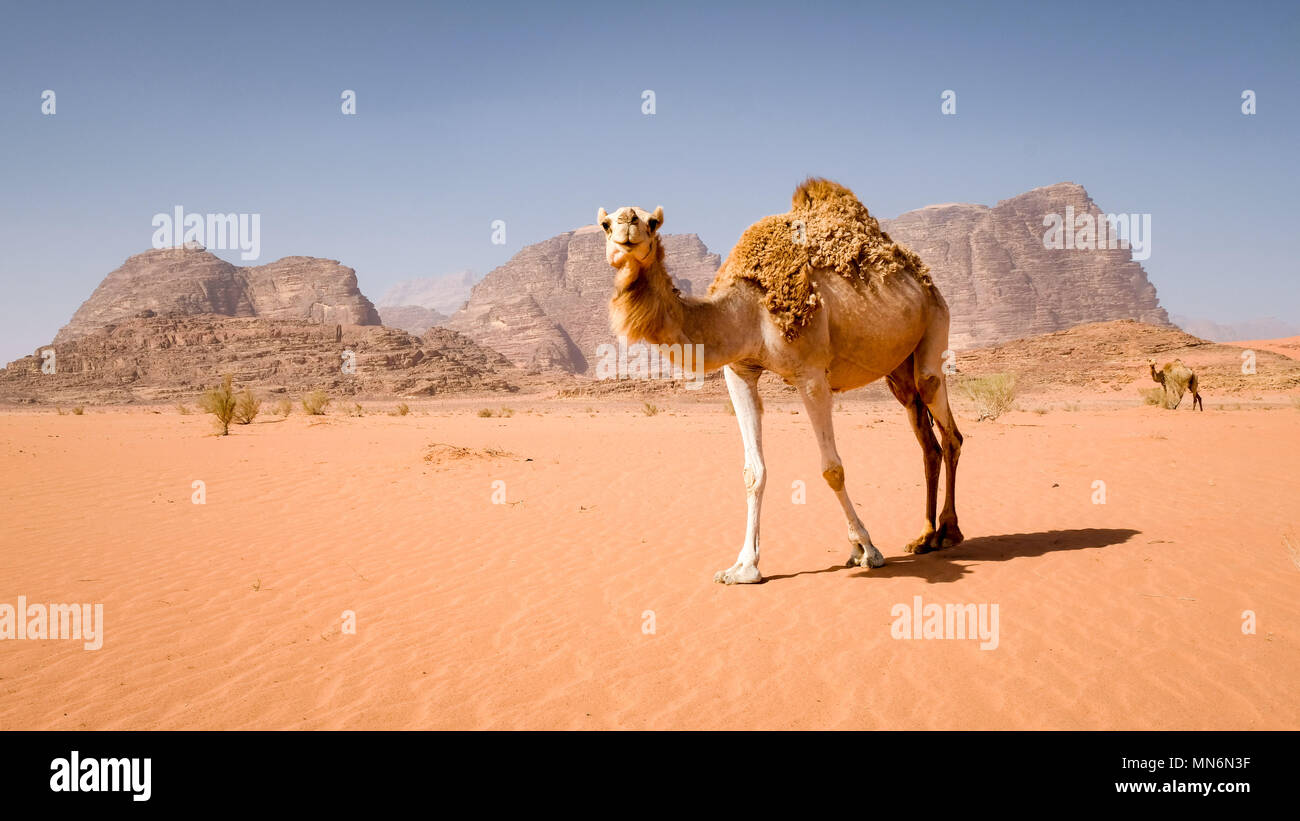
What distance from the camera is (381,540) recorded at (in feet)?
28.6

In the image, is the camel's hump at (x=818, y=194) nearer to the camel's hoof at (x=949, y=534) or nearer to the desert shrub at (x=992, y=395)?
the camel's hoof at (x=949, y=534)

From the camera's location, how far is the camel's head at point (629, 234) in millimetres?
4945

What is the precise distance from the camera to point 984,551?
7051 mm

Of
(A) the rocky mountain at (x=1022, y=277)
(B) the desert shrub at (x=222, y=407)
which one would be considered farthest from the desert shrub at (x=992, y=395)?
(A) the rocky mountain at (x=1022, y=277)

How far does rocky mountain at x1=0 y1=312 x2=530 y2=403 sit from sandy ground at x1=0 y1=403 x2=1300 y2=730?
69.8m

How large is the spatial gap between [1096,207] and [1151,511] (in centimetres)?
22377

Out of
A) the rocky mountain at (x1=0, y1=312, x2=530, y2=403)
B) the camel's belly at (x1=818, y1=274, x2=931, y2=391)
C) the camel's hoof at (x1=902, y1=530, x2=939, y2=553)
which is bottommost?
the camel's hoof at (x1=902, y1=530, x2=939, y2=553)

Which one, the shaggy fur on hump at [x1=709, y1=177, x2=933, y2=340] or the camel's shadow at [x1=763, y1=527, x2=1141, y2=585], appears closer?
the shaggy fur on hump at [x1=709, y1=177, x2=933, y2=340]

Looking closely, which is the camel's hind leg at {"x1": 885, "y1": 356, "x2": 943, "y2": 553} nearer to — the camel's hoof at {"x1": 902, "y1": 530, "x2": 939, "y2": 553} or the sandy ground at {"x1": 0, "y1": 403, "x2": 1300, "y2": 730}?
the camel's hoof at {"x1": 902, "y1": 530, "x2": 939, "y2": 553}

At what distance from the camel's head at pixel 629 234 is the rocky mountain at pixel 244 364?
75154 millimetres

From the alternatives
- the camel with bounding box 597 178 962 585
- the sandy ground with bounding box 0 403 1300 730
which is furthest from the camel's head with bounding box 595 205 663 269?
the sandy ground with bounding box 0 403 1300 730

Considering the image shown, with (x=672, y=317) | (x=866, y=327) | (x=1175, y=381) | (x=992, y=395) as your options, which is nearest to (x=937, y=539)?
(x=866, y=327)

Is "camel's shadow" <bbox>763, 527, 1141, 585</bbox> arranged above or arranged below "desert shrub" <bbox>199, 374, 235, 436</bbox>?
below

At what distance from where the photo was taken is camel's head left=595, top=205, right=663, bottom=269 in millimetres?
4945
